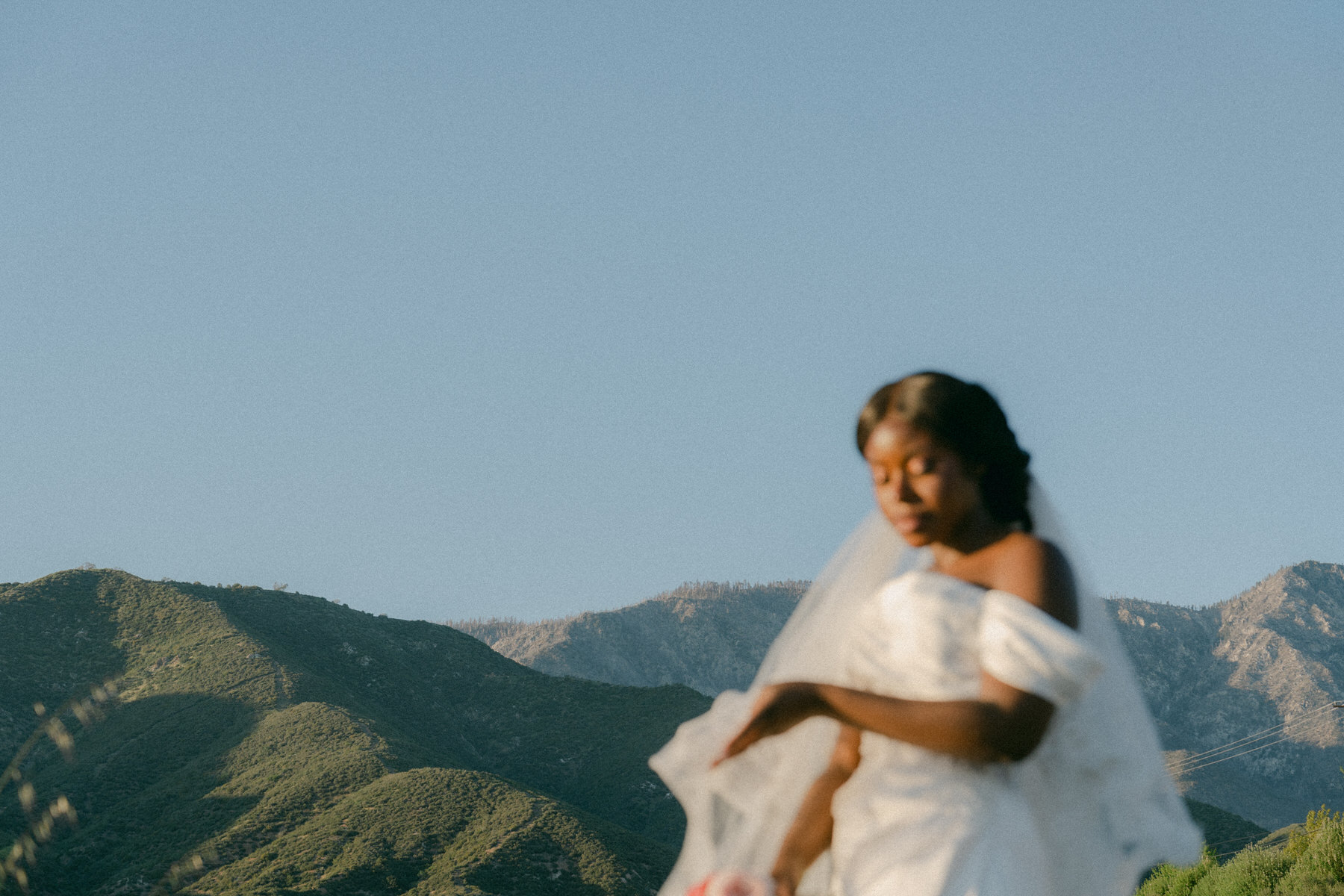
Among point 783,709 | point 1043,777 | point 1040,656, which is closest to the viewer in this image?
point 1040,656

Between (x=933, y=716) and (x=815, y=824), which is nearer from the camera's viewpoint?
(x=933, y=716)

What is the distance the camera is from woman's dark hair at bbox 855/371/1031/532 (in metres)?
2.03

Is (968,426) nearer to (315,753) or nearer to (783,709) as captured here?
(783,709)

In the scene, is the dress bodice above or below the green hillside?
above

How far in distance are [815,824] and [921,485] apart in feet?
2.26

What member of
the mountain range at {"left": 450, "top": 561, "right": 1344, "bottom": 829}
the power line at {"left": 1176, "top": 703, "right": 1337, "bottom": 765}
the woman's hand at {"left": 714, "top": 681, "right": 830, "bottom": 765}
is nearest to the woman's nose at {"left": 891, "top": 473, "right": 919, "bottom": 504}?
the woman's hand at {"left": 714, "top": 681, "right": 830, "bottom": 765}

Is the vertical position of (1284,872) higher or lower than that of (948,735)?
lower

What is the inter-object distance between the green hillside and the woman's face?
678 inches

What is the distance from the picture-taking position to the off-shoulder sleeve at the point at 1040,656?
1.78 meters

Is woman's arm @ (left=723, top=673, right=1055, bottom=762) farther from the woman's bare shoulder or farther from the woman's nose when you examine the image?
the woman's nose

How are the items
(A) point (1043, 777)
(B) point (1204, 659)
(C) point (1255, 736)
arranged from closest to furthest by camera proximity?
1. (A) point (1043, 777)
2. (C) point (1255, 736)
3. (B) point (1204, 659)

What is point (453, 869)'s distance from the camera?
1043 inches

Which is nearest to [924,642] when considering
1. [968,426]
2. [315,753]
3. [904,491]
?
[904,491]

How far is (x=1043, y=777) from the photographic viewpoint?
2.02 meters
